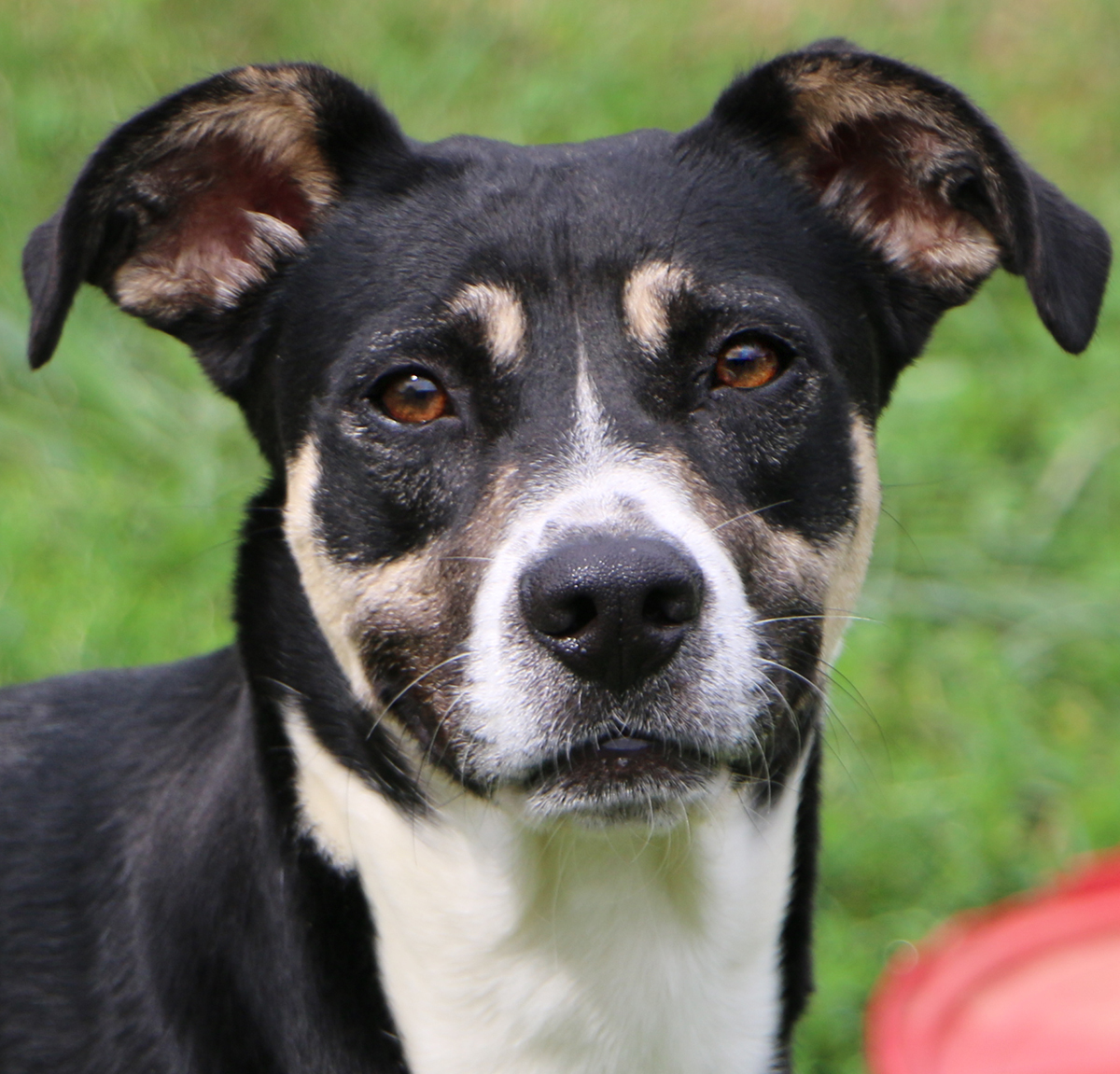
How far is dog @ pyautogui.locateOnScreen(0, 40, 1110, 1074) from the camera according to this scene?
107 inches

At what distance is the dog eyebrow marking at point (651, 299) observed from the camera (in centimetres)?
283

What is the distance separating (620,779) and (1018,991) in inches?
72.2

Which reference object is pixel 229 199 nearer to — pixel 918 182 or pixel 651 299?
pixel 651 299

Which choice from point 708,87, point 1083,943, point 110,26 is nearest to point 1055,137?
point 708,87

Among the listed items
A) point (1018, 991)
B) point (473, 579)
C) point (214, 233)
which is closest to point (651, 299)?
point (473, 579)

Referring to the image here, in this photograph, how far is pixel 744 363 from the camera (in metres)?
2.90

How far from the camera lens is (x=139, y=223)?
3.18 meters

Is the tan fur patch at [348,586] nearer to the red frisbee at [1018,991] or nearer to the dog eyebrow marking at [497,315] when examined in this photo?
the dog eyebrow marking at [497,315]

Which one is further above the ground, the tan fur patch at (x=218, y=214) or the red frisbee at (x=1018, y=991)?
the tan fur patch at (x=218, y=214)

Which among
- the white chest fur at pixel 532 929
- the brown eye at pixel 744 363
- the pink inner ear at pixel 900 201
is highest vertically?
the pink inner ear at pixel 900 201

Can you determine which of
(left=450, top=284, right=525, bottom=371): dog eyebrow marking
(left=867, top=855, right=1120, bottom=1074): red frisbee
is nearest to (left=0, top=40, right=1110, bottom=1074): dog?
(left=450, top=284, right=525, bottom=371): dog eyebrow marking

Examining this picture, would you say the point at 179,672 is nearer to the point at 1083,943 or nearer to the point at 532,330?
the point at 532,330

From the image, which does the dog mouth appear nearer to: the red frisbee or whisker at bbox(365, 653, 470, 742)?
whisker at bbox(365, 653, 470, 742)

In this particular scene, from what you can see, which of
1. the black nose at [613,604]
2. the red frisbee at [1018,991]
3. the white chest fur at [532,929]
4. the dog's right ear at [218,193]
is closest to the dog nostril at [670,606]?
the black nose at [613,604]
